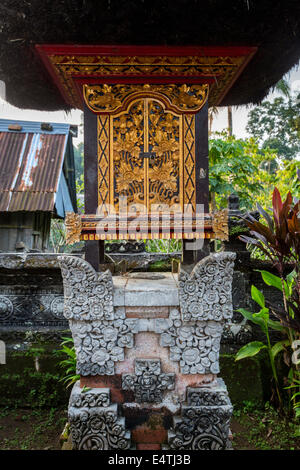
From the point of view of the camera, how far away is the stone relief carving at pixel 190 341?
3.05m

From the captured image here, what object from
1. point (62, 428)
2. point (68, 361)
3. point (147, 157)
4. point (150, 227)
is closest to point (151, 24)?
point (147, 157)

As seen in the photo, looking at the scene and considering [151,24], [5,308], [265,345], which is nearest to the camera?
[151,24]

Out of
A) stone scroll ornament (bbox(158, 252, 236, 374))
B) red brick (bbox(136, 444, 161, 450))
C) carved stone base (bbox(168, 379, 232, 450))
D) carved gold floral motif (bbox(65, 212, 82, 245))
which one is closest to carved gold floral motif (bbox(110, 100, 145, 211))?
carved gold floral motif (bbox(65, 212, 82, 245))

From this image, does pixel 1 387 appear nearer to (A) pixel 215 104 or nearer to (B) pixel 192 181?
(B) pixel 192 181

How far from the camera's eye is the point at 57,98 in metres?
3.92

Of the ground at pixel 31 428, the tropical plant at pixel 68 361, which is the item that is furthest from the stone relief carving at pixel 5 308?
the ground at pixel 31 428

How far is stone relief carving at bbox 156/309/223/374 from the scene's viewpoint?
3.05 meters

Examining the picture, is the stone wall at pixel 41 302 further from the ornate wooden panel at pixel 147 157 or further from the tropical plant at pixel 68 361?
the ornate wooden panel at pixel 147 157

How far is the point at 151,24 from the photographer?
8.55 ft

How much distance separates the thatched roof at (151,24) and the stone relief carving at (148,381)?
9.83ft

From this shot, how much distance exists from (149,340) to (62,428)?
76.1 inches

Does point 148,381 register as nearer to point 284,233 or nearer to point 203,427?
point 203,427

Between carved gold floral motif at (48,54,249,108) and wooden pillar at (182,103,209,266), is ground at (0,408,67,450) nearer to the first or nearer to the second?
wooden pillar at (182,103,209,266)

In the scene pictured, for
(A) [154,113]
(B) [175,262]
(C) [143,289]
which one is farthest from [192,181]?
(B) [175,262]
